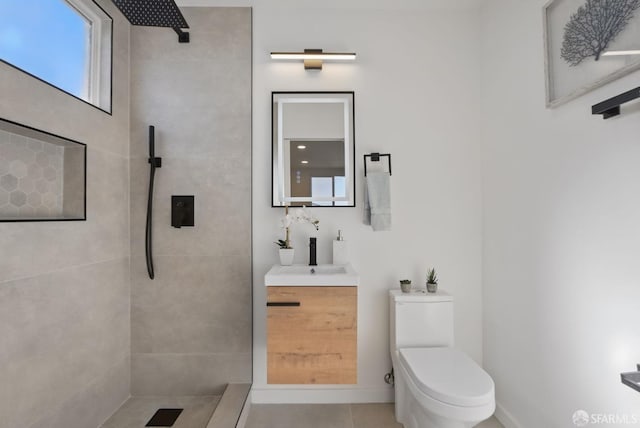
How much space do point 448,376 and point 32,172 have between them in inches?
85.0

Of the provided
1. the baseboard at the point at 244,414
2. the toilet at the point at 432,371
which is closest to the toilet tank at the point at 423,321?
the toilet at the point at 432,371

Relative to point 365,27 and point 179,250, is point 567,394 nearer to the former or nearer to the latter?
point 179,250

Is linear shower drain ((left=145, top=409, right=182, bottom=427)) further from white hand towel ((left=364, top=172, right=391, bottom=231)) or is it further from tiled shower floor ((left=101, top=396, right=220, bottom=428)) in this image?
white hand towel ((left=364, top=172, right=391, bottom=231))

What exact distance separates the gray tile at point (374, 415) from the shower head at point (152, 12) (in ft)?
8.10

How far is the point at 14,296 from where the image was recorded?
1.29 m

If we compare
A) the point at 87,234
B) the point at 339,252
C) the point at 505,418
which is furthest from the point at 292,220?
the point at 505,418

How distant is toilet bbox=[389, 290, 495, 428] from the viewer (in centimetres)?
133

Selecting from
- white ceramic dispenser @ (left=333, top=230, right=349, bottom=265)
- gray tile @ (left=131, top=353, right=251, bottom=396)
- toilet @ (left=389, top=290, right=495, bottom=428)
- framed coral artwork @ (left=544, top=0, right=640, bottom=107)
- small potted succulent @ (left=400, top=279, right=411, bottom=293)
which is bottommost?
gray tile @ (left=131, top=353, right=251, bottom=396)

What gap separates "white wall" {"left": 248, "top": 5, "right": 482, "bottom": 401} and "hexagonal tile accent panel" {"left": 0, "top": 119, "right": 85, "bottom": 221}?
40.2 inches

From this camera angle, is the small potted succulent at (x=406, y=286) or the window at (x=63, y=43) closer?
the window at (x=63, y=43)

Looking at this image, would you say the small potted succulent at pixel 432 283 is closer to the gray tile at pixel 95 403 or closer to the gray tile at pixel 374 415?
the gray tile at pixel 374 415

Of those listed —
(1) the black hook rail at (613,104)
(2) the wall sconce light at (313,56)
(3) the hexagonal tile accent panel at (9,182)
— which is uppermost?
(2) the wall sconce light at (313,56)

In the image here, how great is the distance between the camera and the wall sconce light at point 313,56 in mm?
2021

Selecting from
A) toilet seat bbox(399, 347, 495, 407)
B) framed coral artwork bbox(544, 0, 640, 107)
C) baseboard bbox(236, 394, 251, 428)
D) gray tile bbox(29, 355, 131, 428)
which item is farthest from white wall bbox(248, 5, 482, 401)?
gray tile bbox(29, 355, 131, 428)
